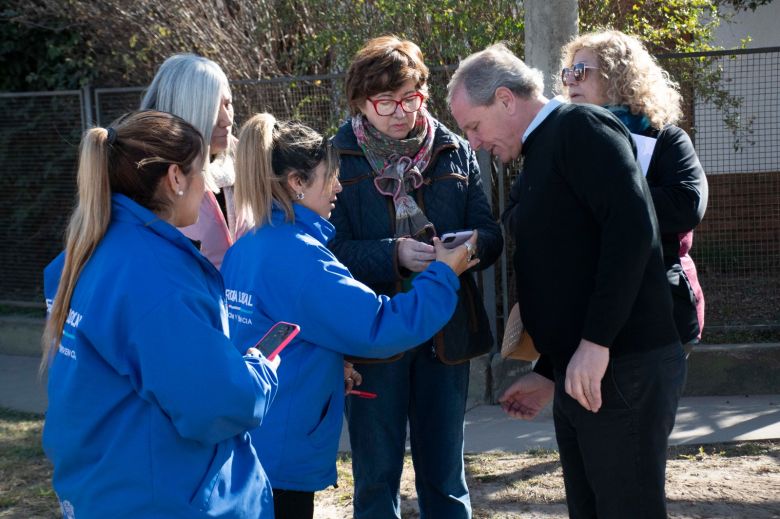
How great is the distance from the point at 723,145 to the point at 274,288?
15.9 ft

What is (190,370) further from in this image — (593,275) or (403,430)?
(403,430)

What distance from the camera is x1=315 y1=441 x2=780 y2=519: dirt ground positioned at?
168 inches

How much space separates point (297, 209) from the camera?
281 cm

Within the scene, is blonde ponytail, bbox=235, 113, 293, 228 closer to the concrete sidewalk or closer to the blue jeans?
the blue jeans

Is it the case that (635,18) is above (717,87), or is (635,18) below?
above

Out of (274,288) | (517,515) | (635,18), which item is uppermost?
(635,18)

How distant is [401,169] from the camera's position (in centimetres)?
341

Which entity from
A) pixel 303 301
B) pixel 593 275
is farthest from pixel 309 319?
pixel 593 275

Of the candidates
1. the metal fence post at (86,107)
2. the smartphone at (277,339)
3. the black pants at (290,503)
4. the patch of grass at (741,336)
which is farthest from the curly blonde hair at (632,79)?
the metal fence post at (86,107)

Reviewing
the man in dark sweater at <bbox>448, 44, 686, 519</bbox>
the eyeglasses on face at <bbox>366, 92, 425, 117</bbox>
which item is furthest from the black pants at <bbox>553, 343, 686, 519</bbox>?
the eyeglasses on face at <bbox>366, 92, 425, 117</bbox>

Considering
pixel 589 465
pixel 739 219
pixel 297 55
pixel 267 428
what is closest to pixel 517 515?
pixel 589 465

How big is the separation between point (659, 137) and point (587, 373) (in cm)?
108

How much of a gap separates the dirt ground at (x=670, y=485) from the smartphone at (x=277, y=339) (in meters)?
2.12

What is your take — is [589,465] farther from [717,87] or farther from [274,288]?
[717,87]
